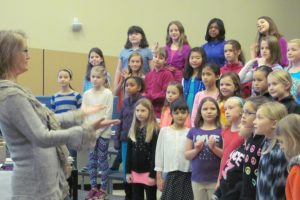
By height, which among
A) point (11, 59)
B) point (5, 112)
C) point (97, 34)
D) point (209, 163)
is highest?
point (97, 34)

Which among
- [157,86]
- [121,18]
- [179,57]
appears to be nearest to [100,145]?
[157,86]

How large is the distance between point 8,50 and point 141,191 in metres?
3.21

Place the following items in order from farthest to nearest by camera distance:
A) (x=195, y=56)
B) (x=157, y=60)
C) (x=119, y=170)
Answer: (x=119, y=170), (x=157, y=60), (x=195, y=56)

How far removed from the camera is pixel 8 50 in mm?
2258

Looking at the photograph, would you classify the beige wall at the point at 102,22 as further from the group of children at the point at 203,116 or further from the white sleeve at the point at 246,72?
the white sleeve at the point at 246,72

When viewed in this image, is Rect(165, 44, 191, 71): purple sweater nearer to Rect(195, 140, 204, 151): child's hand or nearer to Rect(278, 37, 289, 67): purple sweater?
Rect(278, 37, 289, 67): purple sweater

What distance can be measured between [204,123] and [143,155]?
808mm

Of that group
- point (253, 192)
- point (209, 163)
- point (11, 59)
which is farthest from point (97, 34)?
point (11, 59)

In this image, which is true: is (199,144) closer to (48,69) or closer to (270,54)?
(270,54)

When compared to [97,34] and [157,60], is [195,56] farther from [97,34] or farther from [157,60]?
[97,34]

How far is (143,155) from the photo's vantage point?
5.17 m

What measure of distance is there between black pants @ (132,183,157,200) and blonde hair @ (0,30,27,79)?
10.2 ft

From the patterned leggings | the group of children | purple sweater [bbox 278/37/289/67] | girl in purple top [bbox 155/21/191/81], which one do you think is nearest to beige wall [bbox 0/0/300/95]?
the group of children

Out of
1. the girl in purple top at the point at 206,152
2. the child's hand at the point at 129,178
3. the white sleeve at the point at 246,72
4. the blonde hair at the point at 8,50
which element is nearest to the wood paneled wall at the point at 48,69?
the child's hand at the point at 129,178
